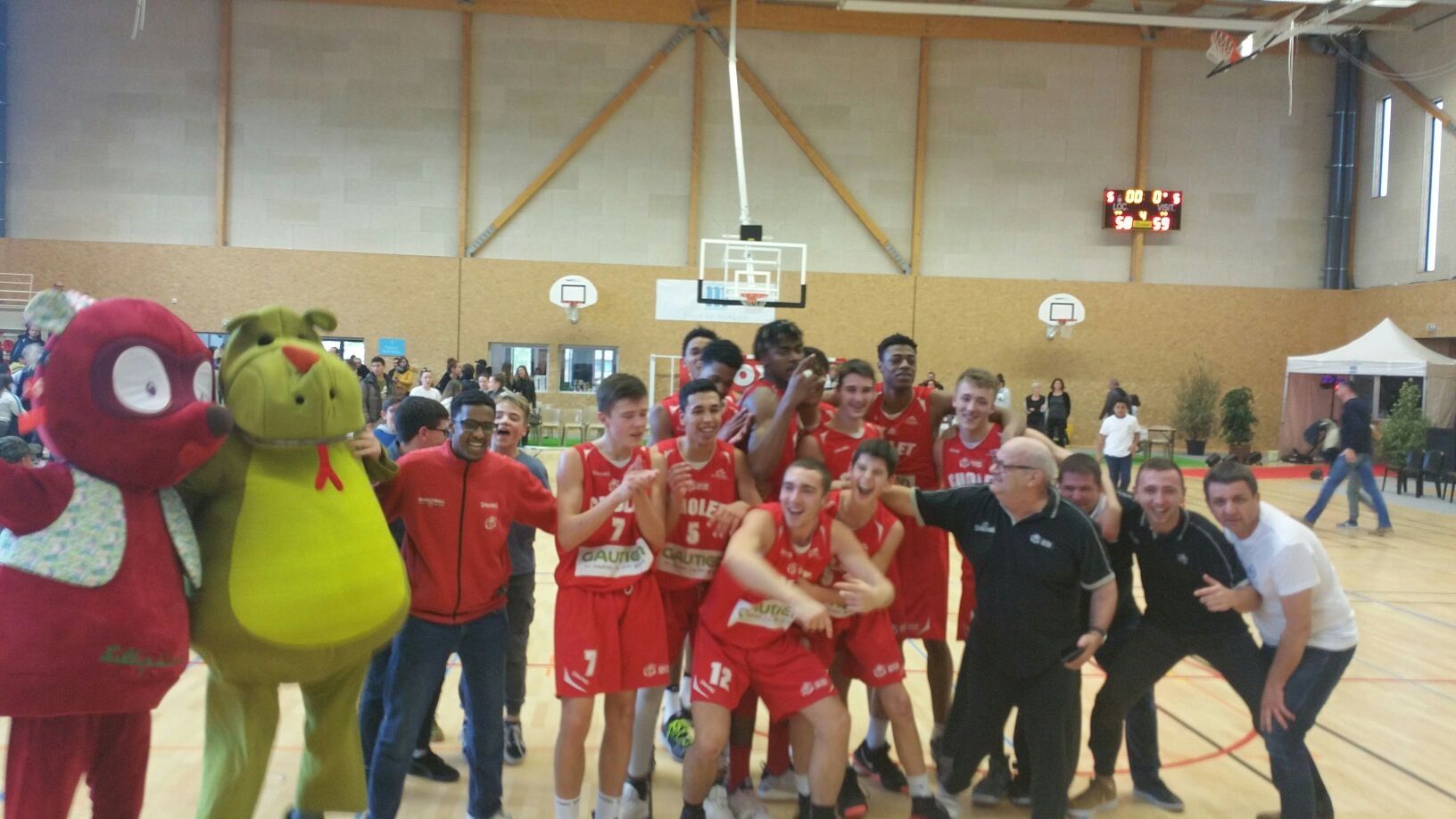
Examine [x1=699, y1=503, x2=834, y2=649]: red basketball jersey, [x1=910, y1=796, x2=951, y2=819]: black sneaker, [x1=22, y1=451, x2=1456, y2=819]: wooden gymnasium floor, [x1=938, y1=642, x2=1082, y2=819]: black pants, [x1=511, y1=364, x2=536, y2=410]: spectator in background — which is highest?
[x1=511, y1=364, x2=536, y2=410]: spectator in background

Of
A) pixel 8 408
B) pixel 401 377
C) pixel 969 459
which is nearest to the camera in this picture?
pixel 969 459

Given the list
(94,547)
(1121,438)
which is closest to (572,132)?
(1121,438)

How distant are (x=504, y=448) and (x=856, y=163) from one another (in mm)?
16282

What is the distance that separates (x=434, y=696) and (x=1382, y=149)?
889 inches

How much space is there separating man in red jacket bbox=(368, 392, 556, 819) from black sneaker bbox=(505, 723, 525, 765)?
0.75m

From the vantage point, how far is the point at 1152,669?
12.8ft

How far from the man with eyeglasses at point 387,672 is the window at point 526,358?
15.7 metres

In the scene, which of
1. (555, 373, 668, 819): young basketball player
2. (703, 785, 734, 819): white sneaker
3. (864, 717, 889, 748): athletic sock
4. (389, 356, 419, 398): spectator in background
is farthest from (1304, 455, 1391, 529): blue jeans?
(389, 356, 419, 398): spectator in background

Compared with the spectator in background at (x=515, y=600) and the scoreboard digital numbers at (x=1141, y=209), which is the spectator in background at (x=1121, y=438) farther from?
the spectator in background at (x=515, y=600)

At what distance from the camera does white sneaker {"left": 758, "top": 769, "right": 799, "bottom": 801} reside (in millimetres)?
4039

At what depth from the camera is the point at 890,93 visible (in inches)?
768

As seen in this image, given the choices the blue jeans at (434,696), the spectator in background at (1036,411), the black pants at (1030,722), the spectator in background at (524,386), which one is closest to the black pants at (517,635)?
the blue jeans at (434,696)

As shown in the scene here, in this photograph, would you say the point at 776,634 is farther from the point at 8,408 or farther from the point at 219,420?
the point at 8,408

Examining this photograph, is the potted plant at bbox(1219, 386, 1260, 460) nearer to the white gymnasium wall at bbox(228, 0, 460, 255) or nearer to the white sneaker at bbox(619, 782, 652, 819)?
the white gymnasium wall at bbox(228, 0, 460, 255)
